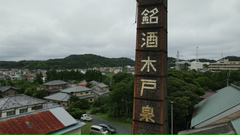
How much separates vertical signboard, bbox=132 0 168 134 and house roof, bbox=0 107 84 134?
604 centimetres

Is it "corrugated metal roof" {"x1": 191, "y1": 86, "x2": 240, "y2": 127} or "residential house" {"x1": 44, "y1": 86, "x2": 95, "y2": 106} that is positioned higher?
"corrugated metal roof" {"x1": 191, "y1": 86, "x2": 240, "y2": 127}

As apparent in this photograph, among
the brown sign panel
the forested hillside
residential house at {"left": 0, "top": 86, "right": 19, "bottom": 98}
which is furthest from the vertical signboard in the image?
the forested hillside

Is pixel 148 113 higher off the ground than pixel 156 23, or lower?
lower

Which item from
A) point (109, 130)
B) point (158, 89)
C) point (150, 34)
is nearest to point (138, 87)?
point (158, 89)

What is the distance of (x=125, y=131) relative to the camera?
584 inches

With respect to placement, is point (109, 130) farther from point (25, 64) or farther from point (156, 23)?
point (25, 64)

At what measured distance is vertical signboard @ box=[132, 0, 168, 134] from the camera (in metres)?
5.23

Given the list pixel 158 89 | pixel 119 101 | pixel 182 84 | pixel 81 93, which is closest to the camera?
pixel 158 89

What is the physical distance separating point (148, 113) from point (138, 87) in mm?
1015

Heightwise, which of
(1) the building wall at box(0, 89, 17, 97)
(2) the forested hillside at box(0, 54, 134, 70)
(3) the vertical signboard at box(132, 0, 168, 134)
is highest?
(2) the forested hillside at box(0, 54, 134, 70)

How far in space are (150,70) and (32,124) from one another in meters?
7.95

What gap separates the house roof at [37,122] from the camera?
26.3 ft

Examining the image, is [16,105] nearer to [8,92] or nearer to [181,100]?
[181,100]

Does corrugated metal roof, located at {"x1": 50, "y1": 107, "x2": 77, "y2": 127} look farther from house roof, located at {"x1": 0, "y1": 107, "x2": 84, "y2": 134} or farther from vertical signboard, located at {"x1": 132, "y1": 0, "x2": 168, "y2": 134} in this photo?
vertical signboard, located at {"x1": 132, "y1": 0, "x2": 168, "y2": 134}
